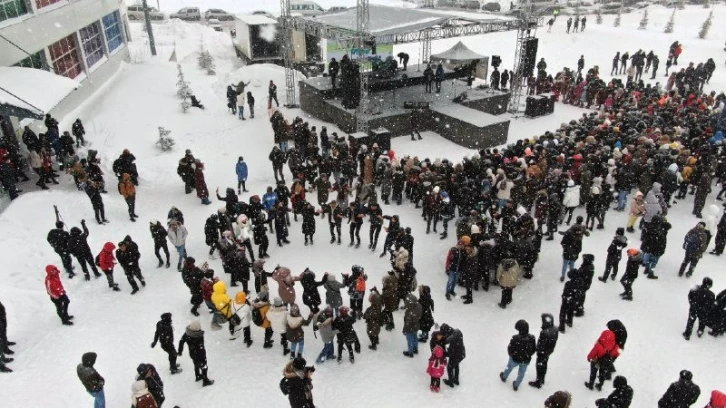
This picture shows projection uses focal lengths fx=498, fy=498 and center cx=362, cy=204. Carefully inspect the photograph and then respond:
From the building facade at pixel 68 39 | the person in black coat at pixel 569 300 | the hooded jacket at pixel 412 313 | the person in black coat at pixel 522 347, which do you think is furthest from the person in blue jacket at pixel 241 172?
the person in black coat at pixel 522 347

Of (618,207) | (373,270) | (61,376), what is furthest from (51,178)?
(618,207)

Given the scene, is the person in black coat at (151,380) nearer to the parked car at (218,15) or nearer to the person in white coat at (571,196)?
the person in white coat at (571,196)

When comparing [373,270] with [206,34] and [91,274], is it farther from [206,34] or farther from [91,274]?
[206,34]

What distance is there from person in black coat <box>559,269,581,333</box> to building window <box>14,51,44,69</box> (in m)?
17.0

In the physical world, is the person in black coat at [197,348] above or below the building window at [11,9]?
below

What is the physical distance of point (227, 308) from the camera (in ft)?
27.5

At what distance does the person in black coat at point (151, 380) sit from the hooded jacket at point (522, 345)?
195 inches

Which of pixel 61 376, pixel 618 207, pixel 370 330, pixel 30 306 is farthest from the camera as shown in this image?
pixel 618 207

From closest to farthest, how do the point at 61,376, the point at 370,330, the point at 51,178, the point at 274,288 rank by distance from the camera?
the point at 61,376 < the point at 370,330 < the point at 274,288 < the point at 51,178

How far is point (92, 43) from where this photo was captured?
72.4ft

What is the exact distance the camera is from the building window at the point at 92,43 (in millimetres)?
21125

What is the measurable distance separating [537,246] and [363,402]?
5.05 meters

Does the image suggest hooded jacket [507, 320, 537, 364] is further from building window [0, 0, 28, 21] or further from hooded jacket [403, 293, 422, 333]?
building window [0, 0, 28, 21]

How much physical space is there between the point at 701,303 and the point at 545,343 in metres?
3.04
